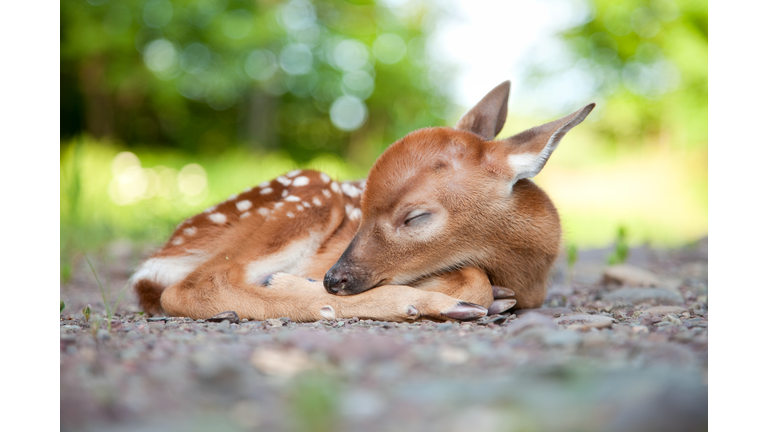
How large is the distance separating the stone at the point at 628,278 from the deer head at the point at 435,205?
5.08 ft

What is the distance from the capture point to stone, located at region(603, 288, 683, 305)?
330cm

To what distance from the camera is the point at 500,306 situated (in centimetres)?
273

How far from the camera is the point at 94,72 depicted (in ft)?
40.5

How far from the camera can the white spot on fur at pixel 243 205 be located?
10.1 feet

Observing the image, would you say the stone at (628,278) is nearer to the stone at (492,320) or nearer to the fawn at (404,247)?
the fawn at (404,247)

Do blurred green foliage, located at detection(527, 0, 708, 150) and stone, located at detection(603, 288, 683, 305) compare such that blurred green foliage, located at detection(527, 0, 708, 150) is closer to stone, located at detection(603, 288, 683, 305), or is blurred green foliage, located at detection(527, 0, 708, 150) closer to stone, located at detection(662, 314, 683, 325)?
stone, located at detection(603, 288, 683, 305)

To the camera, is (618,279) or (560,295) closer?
(560,295)

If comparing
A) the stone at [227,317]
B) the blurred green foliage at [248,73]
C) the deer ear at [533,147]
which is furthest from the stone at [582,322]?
the blurred green foliage at [248,73]

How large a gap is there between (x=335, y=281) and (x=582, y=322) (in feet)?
3.36

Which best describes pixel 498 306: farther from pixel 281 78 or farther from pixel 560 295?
pixel 281 78

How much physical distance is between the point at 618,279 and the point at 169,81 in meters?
10.5

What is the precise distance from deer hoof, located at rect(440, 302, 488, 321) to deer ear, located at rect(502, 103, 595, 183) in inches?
25.1

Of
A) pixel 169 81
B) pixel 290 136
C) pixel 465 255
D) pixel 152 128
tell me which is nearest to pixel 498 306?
pixel 465 255

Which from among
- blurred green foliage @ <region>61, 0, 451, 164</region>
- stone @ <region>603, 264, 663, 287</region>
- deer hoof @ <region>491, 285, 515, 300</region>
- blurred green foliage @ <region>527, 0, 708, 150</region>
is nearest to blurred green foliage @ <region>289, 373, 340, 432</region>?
deer hoof @ <region>491, 285, 515, 300</region>
